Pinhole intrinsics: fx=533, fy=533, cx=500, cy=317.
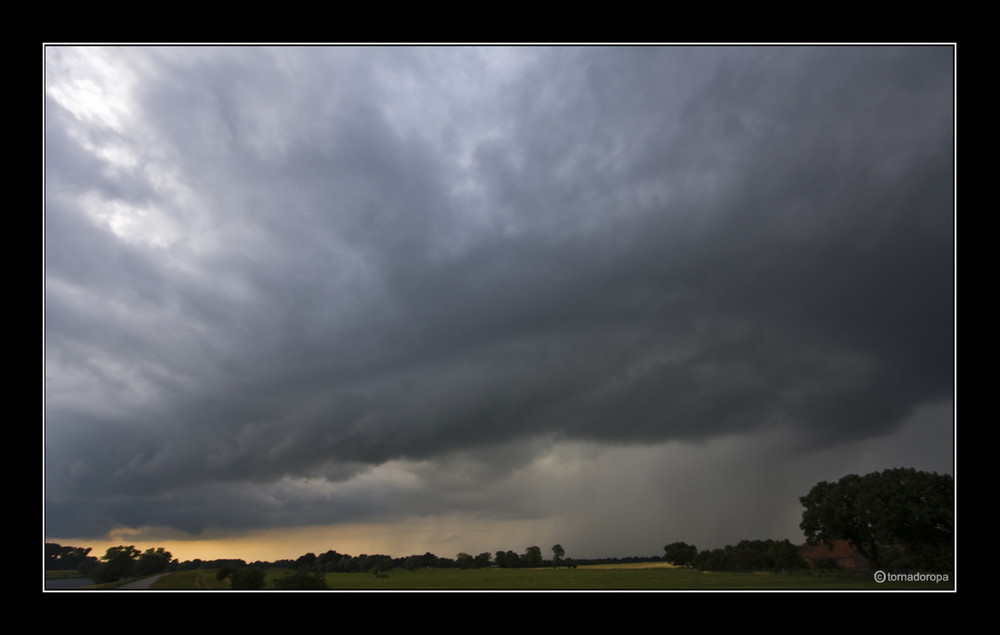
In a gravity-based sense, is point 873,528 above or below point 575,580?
above

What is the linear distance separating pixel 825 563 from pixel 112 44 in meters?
36.2

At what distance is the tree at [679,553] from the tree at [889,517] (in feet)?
18.2

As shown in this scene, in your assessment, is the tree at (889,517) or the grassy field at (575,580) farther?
the tree at (889,517)

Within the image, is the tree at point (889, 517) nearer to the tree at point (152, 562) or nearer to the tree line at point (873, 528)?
the tree line at point (873, 528)

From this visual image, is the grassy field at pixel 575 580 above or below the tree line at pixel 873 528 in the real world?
below

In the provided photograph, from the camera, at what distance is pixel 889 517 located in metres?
23.7

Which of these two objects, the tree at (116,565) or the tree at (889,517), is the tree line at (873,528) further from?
the tree at (116,565)

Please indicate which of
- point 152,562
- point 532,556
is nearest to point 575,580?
point 532,556

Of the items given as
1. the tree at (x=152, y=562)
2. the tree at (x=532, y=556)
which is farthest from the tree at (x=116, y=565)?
the tree at (x=532, y=556)

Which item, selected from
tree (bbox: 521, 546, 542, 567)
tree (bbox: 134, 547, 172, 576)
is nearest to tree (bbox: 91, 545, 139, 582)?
tree (bbox: 134, 547, 172, 576)

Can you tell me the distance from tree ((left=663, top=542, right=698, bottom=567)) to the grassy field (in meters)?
0.55

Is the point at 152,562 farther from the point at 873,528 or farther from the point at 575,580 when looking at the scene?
the point at 873,528

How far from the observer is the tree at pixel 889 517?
22.7 meters

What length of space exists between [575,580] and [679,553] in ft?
17.1
